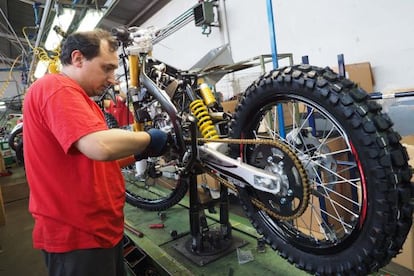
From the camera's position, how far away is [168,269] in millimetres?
1506

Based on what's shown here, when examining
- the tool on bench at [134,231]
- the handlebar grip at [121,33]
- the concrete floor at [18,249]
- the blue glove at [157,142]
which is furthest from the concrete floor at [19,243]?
the handlebar grip at [121,33]

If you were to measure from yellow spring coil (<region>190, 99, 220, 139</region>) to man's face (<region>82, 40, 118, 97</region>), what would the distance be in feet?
1.50

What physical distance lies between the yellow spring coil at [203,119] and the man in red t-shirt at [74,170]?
310mm

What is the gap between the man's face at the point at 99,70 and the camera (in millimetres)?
1086

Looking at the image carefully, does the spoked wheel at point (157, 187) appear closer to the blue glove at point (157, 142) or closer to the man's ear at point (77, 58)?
the blue glove at point (157, 142)

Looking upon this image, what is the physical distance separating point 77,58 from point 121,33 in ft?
2.12

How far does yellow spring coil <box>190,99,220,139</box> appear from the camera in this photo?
4.56 ft

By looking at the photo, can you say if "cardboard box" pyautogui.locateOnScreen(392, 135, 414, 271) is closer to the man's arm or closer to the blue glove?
the blue glove

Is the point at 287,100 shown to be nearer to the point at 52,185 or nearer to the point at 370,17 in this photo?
the point at 52,185

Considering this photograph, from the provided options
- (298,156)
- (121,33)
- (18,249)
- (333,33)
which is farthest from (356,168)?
(18,249)

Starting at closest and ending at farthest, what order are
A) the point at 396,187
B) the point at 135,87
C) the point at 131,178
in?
the point at 396,187 → the point at 135,87 → the point at 131,178

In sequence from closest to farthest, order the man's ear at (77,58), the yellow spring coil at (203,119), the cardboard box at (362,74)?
the man's ear at (77,58)
the yellow spring coil at (203,119)
the cardboard box at (362,74)

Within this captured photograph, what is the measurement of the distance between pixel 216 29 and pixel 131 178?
2.03 m

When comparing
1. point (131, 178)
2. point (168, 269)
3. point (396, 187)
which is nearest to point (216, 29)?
point (131, 178)
